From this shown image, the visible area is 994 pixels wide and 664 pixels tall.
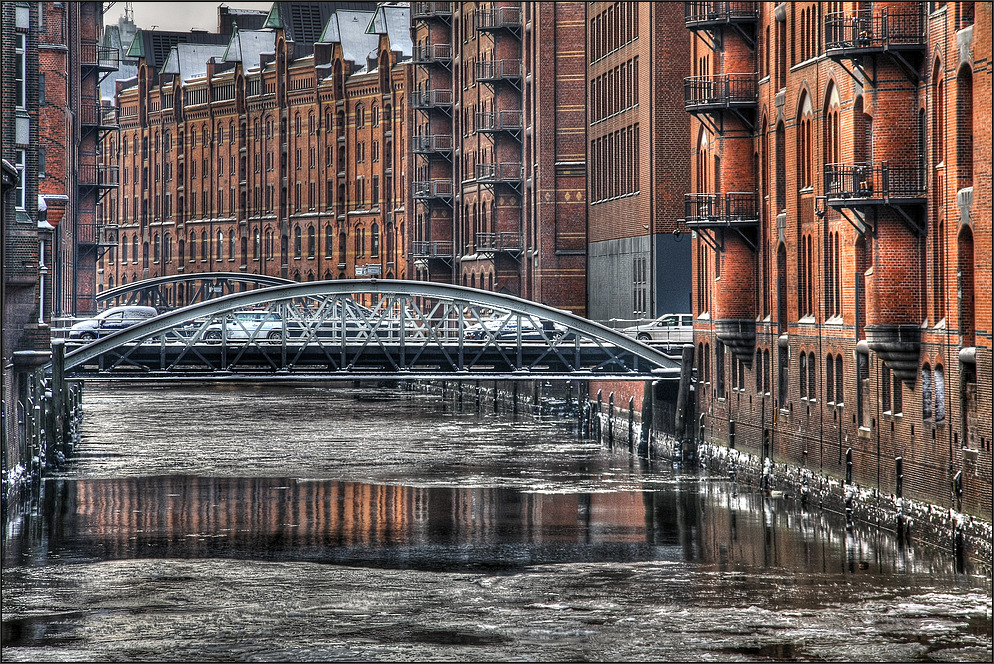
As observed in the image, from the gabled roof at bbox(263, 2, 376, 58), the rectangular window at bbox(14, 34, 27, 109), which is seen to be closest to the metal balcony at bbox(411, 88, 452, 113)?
the gabled roof at bbox(263, 2, 376, 58)

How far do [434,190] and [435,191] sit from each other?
9 centimetres

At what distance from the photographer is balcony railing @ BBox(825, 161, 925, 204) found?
3319cm

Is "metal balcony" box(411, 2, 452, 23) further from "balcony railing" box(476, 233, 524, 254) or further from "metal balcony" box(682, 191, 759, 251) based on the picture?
"metal balcony" box(682, 191, 759, 251)

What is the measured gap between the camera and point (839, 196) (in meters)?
34.4

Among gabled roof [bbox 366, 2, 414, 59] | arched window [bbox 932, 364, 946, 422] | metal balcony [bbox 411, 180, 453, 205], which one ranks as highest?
gabled roof [bbox 366, 2, 414, 59]

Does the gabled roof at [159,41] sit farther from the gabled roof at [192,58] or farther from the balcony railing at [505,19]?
the balcony railing at [505,19]

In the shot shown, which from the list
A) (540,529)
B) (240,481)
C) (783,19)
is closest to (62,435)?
(240,481)

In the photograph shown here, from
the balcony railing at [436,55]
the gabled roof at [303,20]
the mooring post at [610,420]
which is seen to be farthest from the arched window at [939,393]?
the gabled roof at [303,20]

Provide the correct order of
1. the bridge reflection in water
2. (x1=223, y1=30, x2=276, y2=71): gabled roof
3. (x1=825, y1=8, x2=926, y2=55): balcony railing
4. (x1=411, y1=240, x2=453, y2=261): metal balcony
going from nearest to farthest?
the bridge reflection in water, (x1=825, y1=8, x2=926, y2=55): balcony railing, (x1=411, y1=240, x2=453, y2=261): metal balcony, (x1=223, y1=30, x2=276, y2=71): gabled roof

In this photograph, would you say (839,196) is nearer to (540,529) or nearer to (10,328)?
(540,529)

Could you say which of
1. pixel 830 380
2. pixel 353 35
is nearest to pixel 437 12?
pixel 353 35

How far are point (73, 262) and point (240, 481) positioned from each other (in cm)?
3067

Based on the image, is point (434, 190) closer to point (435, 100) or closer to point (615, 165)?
point (435, 100)

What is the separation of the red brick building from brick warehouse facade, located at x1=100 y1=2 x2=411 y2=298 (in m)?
6.43
